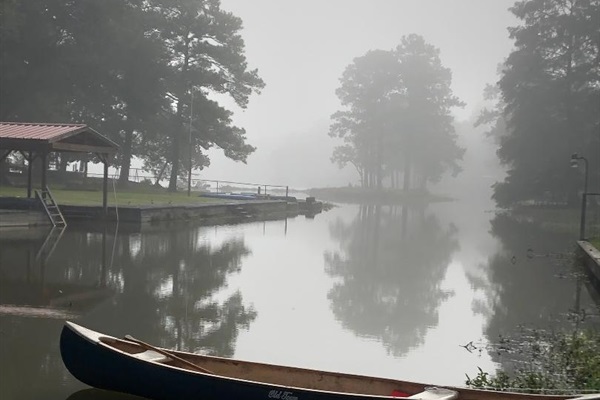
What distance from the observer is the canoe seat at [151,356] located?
825cm

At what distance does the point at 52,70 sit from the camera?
150ft

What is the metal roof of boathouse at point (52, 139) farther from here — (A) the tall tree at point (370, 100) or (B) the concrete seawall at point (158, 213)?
(A) the tall tree at point (370, 100)

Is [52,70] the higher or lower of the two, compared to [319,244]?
higher

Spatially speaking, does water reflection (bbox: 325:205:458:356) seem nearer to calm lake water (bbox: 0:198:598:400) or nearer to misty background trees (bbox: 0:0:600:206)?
calm lake water (bbox: 0:198:598:400)

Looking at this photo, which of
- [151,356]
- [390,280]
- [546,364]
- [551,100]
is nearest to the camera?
[151,356]

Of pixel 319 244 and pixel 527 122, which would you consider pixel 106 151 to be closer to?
pixel 319 244

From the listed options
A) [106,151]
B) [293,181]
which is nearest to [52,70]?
[106,151]

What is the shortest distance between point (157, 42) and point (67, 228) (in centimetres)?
2510

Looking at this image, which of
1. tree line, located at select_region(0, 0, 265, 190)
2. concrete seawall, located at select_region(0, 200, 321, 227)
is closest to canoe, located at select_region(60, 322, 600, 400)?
concrete seawall, located at select_region(0, 200, 321, 227)

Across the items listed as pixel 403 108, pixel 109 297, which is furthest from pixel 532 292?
pixel 403 108

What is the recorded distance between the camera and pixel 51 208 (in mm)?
30141

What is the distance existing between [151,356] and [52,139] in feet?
69.0

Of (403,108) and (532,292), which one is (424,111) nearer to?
(403,108)

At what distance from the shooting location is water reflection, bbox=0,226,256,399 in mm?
10617
